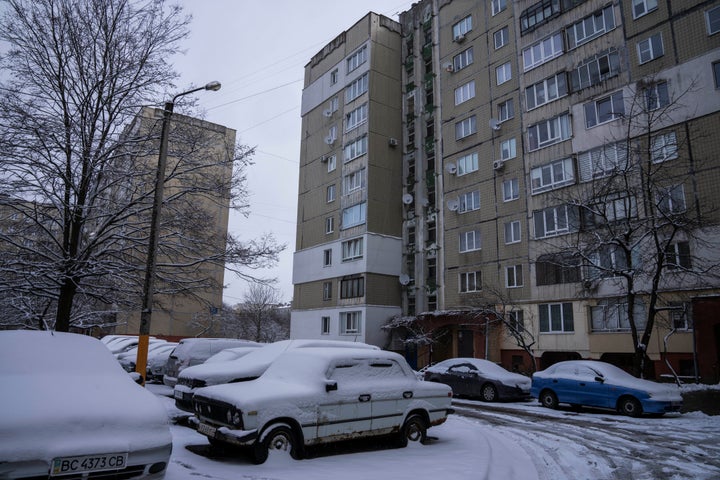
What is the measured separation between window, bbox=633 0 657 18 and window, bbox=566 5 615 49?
1189 mm

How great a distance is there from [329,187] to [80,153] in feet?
98.3

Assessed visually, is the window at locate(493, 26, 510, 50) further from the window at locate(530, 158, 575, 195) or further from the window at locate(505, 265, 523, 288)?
the window at locate(505, 265, 523, 288)

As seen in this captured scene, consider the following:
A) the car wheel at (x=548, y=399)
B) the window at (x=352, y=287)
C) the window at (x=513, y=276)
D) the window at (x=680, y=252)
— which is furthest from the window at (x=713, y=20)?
the window at (x=352, y=287)

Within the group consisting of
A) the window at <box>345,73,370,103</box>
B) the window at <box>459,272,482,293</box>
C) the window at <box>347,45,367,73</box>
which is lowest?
the window at <box>459,272,482,293</box>

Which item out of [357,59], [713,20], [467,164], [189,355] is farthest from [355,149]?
[189,355]

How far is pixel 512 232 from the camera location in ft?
95.1

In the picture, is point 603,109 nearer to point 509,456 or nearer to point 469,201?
point 469,201

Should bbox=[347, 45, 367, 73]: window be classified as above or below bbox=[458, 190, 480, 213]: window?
above

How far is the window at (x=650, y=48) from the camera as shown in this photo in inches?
920

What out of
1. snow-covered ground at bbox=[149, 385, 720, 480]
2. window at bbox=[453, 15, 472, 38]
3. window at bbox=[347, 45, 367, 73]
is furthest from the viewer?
window at bbox=[347, 45, 367, 73]

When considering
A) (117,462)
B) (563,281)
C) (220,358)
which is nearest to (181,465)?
(117,462)

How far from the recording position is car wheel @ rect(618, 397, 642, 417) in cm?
1336

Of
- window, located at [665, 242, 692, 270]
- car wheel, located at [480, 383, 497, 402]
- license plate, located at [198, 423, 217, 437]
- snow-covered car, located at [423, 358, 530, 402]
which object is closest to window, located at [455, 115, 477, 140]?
window, located at [665, 242, 692, 270]

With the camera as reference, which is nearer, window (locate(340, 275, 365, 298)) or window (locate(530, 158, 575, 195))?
window (locate(530, 158, 575, 195))
